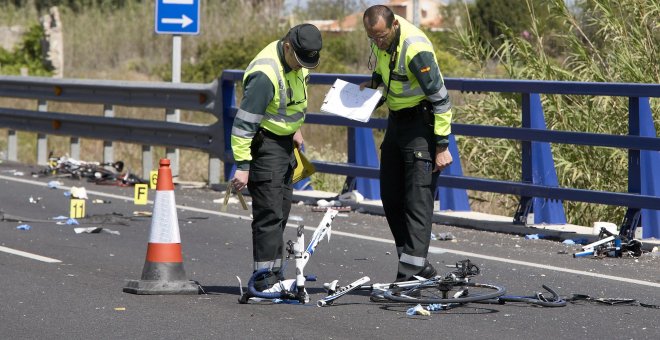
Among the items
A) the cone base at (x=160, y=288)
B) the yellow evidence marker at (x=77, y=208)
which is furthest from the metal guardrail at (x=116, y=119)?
the cone base at (x=160, y=288)

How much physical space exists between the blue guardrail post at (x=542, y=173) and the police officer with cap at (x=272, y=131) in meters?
3.86

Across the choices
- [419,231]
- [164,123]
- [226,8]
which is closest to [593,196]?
[419,231]

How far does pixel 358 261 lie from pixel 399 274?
162 centimetres

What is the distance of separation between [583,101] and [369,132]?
84.0 inches

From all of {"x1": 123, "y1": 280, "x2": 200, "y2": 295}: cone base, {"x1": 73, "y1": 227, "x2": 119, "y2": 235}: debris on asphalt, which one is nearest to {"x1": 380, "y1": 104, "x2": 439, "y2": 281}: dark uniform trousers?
{"x1": 123, "y1": 280, "x2": 200, "y2": 295}: cone base

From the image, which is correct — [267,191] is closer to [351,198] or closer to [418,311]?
[418,311]

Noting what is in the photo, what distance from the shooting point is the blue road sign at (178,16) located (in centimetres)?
1647

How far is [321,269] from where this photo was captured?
30.8 ft

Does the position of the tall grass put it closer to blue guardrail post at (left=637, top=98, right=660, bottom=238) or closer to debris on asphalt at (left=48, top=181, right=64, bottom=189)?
blue guardrail post at (left=637, top=98, right=660, bottom=238)

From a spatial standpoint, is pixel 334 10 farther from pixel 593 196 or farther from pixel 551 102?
pixel 593 196

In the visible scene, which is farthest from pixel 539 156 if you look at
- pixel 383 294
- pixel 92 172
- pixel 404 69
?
pixel 92 172

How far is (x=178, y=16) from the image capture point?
16531mm

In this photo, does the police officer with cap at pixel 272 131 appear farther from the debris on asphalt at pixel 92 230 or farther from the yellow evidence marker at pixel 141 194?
the yellow evidence marker at pixel 141 194

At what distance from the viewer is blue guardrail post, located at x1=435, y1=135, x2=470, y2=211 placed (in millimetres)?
12375
